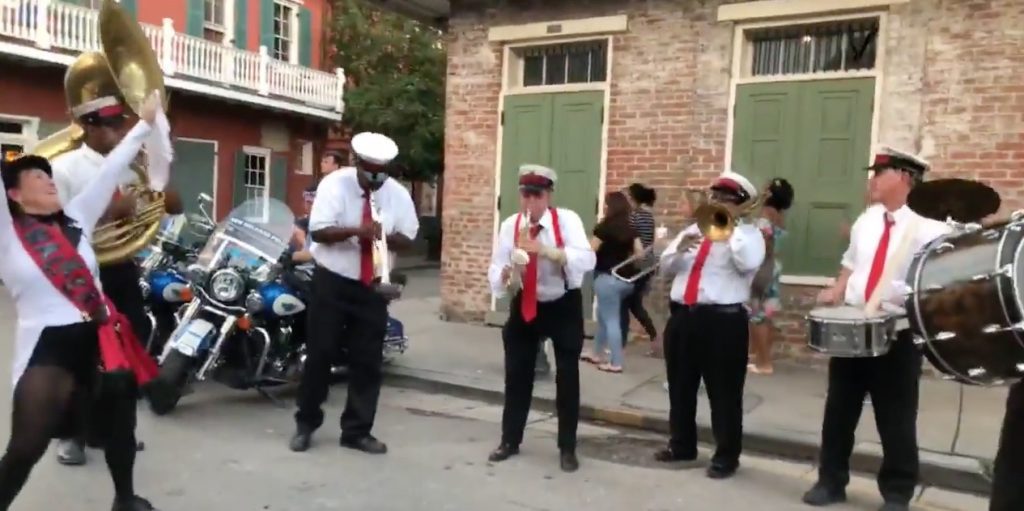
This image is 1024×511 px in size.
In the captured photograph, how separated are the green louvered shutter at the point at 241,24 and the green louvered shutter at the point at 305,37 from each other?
1674 mm

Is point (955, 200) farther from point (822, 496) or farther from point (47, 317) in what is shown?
point (47, 317)

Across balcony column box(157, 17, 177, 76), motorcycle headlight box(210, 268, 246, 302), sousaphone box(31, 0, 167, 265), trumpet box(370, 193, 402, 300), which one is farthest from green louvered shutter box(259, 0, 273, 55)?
trumpet box(370, 193, 402, 300)

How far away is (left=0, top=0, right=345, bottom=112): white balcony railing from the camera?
575 inches

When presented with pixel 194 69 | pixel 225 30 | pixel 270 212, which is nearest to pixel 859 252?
pixel 270 212

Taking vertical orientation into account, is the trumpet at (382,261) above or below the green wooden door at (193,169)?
below

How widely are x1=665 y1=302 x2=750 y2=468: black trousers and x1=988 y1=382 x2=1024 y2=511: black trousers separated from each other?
1.77 metres

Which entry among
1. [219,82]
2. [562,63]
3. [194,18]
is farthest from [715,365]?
[194,18]

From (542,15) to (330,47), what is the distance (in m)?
13.4

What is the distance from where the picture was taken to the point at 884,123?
768cm

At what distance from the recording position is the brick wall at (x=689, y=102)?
722cm

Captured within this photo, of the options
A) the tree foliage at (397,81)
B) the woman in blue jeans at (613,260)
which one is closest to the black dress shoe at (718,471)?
the woman in blue jeans at (613,260)

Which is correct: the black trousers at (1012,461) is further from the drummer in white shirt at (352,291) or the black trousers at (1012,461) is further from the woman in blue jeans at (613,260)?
the woman in blue jeans at (613,260)

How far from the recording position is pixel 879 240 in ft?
14.6

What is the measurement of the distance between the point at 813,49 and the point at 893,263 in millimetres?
4408
